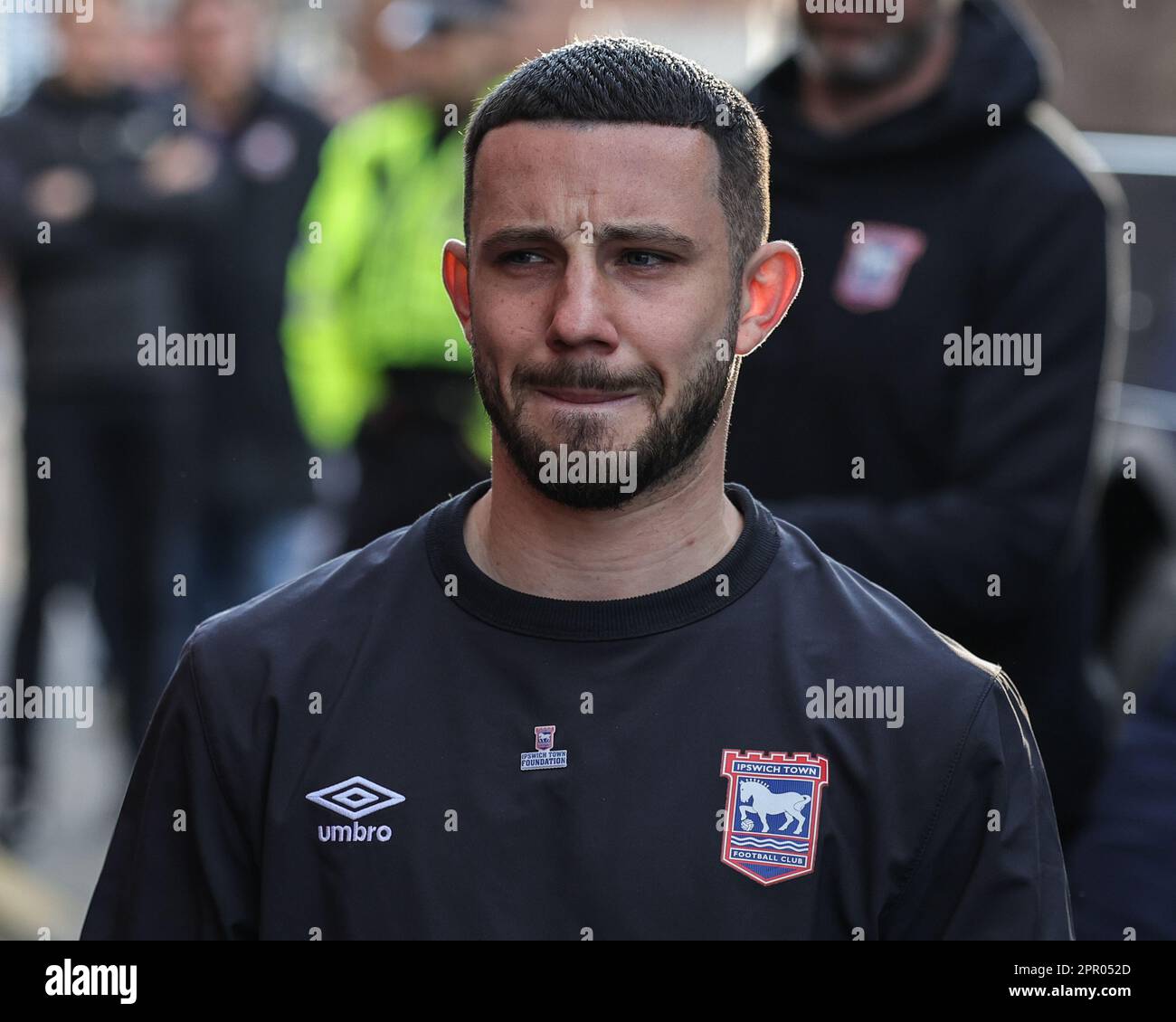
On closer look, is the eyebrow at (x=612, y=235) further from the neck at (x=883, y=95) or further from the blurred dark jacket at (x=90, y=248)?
the blurred dark jacket at (x=90, y=248)

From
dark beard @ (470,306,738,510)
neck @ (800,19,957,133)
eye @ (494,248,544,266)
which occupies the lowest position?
dark beard @ (470,306,738,510)

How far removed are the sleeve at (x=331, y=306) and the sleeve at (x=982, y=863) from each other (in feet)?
9.90

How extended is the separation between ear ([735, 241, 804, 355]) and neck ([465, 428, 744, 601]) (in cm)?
15

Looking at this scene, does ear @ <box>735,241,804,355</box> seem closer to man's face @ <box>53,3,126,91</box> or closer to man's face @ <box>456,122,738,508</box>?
man's face @ <box>456,122,738,508</box>

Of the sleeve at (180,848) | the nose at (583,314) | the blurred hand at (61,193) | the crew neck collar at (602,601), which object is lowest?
the sleeve at (180,848)

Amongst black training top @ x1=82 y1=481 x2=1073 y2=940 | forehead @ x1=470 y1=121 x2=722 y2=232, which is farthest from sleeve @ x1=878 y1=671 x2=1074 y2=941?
forehead @ x1=470 y1=121 x2=722 y2=232

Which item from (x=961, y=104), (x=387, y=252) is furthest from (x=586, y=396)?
(x=387, y=252)

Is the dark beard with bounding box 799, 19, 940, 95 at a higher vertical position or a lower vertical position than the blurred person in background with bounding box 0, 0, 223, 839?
higher

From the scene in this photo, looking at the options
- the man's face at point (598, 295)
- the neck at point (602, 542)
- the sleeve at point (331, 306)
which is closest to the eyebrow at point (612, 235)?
the man's face at point (598, 295)

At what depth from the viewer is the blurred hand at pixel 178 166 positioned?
617cm

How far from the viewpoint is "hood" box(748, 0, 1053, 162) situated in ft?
11.9
